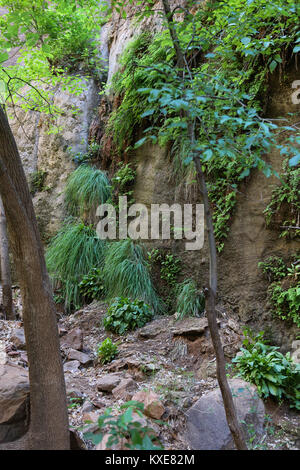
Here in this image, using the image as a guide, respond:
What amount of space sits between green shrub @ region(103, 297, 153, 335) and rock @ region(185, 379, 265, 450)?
1.59 m

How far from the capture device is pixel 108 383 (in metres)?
3.29

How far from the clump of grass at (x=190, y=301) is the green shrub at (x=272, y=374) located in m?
1.07

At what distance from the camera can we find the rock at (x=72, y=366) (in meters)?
3.80

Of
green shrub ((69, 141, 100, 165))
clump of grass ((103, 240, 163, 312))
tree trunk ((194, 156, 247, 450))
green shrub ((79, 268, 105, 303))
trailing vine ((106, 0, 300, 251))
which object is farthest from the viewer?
green shrub ((69, 141, 100, 165))

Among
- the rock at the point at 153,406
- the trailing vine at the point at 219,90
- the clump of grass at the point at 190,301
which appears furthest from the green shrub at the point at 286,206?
the rock at the point at 153,406

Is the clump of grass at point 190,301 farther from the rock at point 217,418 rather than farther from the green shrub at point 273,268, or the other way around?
the rock at point 217,418

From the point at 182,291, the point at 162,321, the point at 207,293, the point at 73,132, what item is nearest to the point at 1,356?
the point at 162,321

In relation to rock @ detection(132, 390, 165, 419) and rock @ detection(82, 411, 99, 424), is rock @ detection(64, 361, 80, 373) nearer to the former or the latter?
rock @ detection(82, 411, 99, 424)

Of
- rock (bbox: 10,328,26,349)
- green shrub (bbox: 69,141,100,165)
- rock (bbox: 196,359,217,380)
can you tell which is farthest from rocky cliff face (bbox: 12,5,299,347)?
rock (bbox: 10,328,26,349)

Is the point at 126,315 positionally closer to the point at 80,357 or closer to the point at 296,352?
the point at 80,357

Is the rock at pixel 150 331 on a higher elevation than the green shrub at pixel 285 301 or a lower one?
lower

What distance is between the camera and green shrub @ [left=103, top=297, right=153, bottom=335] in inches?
174

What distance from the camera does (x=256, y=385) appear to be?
119 inches

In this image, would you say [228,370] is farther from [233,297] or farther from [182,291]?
[182,291]
